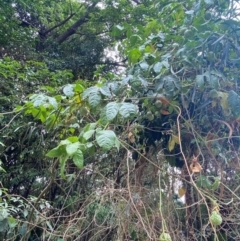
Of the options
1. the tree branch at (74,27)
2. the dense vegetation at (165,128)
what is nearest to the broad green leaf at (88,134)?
the dense vegetation at (165,128)

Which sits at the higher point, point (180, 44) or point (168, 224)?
point (180, 44)

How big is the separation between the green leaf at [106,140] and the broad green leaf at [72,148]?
0.06 m

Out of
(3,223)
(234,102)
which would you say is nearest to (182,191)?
(234,102)

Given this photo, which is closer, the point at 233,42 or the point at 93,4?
the point at 233,42

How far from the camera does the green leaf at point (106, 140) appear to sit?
858 millimetres

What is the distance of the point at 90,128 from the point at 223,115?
492mm

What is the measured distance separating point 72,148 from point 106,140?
97mm

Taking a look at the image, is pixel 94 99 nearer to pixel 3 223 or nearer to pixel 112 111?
pixel 112 111

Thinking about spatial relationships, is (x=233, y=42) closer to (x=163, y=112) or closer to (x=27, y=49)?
(x=163, y=112)

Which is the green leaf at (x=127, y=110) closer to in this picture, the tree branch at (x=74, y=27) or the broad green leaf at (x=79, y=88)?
the broad green leaf at (x=79, y=88)

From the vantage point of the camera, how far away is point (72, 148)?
88 centimetres

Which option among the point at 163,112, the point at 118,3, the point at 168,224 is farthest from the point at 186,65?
the point at 118,3

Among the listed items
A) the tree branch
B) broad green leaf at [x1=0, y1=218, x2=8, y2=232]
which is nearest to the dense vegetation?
broad green leaf at [x1=0, y1=218, x2=8, y2=232]

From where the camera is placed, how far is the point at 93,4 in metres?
4.21
